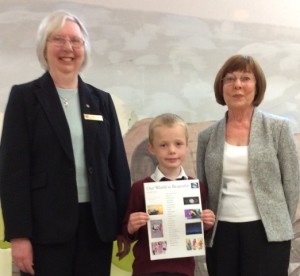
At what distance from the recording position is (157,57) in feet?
8.97

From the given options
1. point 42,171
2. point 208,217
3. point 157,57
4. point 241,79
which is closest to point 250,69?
point 241,79

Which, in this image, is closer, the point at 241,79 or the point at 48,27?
the point at 48,27

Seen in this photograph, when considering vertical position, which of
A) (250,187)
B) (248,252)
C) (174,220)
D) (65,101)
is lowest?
(248,252)

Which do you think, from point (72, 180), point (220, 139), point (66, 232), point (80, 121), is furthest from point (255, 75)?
point (66, 232)

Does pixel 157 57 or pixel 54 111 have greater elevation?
pixel 157 57

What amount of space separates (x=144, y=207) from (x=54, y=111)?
60 cm

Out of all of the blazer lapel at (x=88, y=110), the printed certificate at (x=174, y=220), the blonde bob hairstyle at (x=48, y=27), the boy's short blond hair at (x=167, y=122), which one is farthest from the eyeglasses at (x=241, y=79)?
the blonde bob hairstyle at (x=48, y=27)

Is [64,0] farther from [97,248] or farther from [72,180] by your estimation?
[97,248]

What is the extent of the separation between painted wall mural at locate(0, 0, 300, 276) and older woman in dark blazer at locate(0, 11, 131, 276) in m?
0.82

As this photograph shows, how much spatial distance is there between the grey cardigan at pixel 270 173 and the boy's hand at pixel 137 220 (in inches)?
16.2

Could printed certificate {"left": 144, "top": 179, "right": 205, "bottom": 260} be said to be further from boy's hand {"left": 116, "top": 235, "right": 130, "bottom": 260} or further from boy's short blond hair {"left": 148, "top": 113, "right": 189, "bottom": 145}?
boy's short blond hair {"left": 148, "top": 113, "right": 189, "bottom": 145}

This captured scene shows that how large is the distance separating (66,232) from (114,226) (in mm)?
246

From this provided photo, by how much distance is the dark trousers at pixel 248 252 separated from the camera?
1864 mm

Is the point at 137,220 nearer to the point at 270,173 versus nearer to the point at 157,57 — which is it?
the point at 270,173
